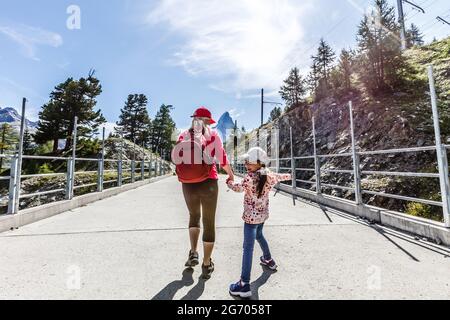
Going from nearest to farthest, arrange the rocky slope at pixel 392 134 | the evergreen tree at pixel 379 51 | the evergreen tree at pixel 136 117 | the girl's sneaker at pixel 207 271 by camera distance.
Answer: the girl's sneaker at pixel 207 271, the rocky slope at pixel 392 134, the evergreen tree at pixel 379 51, the evergreen tree at pixel 136 117

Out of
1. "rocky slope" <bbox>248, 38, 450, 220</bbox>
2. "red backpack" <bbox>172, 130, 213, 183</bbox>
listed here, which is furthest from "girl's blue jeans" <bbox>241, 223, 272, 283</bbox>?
"rocky slope" <bbox>248, 38, 450, 220</bbox>

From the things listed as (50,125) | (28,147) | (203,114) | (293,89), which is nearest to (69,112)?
(50,125)

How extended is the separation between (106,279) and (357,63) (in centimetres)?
2733

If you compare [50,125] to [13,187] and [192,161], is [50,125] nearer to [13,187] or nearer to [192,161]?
[13,187]

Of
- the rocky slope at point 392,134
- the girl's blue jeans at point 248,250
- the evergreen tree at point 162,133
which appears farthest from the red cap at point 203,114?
the evergreen tree at point 162,133

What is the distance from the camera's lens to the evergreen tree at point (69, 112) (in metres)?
35.2

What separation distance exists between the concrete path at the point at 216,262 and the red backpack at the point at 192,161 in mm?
1026

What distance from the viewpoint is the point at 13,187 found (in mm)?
4844

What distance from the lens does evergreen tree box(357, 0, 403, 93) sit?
67.0 feet

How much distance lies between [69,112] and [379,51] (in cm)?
3760

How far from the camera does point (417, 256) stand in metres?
3.13

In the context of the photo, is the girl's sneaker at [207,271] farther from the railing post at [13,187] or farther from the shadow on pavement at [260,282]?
the railing post at [13,187]

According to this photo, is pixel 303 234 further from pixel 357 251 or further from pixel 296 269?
pixel 296 269
